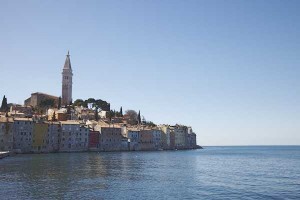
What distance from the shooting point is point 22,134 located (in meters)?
98.3

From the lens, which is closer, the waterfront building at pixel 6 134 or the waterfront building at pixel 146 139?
the waterfront building at pixel 6 134

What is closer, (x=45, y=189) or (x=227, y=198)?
(x=227, y=198)

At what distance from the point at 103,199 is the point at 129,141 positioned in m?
108

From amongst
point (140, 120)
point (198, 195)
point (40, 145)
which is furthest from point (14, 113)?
point (198, 195)

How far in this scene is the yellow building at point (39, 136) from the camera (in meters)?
102

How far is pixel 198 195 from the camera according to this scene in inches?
1237

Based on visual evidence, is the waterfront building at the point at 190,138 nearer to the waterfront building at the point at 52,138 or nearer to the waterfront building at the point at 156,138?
the waterfront building at the point at 156,138

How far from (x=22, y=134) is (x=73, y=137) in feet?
60.9

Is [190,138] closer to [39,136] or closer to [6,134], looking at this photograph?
[39,136]

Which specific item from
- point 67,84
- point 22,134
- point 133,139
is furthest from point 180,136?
point 22,134

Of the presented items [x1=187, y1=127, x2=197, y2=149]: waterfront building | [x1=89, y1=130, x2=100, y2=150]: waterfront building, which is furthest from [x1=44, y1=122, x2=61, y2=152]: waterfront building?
[x1=187, y1=127, x2=197, y2=149]: waterfront building

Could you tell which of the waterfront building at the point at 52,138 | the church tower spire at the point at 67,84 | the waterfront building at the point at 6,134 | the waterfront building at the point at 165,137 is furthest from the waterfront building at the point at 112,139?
the church tower spire at the point at 67,84

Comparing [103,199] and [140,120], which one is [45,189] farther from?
[140,120]

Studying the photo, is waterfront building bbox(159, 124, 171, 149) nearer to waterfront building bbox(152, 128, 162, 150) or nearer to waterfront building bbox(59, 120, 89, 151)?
waterfront building bbox(152, 128, 162, 150)
